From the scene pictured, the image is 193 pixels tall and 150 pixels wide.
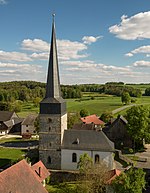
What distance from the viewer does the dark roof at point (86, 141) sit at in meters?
40.8

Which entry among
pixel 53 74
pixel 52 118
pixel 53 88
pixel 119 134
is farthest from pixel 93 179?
pixel 119 134

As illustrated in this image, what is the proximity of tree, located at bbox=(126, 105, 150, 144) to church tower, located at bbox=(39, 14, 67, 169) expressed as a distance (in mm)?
15207

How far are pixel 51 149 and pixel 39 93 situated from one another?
97.1m

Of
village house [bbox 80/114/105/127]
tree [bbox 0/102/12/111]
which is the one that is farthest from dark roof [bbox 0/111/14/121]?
village house [bbox 80/114/105/127]

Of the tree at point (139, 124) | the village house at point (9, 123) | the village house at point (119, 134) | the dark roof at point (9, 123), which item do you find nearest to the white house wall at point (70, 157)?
the tree at point (139, 124)

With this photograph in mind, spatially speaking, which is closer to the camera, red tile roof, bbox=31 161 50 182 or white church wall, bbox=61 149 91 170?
red tile roof, bbox=31 161 50 182

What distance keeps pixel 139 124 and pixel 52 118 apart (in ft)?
59.2

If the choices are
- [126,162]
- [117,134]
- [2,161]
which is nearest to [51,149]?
[2,161]

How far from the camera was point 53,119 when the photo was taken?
41.1m

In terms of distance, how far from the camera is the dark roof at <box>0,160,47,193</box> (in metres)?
21.2

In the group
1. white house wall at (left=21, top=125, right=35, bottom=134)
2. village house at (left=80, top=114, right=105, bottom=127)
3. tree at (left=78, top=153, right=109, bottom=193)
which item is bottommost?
white house wall at (left=21, top=125, right=35, bottom=134)

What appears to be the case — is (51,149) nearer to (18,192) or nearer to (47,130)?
(47,130)

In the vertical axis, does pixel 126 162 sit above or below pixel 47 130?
below

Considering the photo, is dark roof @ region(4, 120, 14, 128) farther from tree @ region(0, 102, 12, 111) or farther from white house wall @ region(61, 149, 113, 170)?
white house wall @ region(61, 149, 113, 170)
